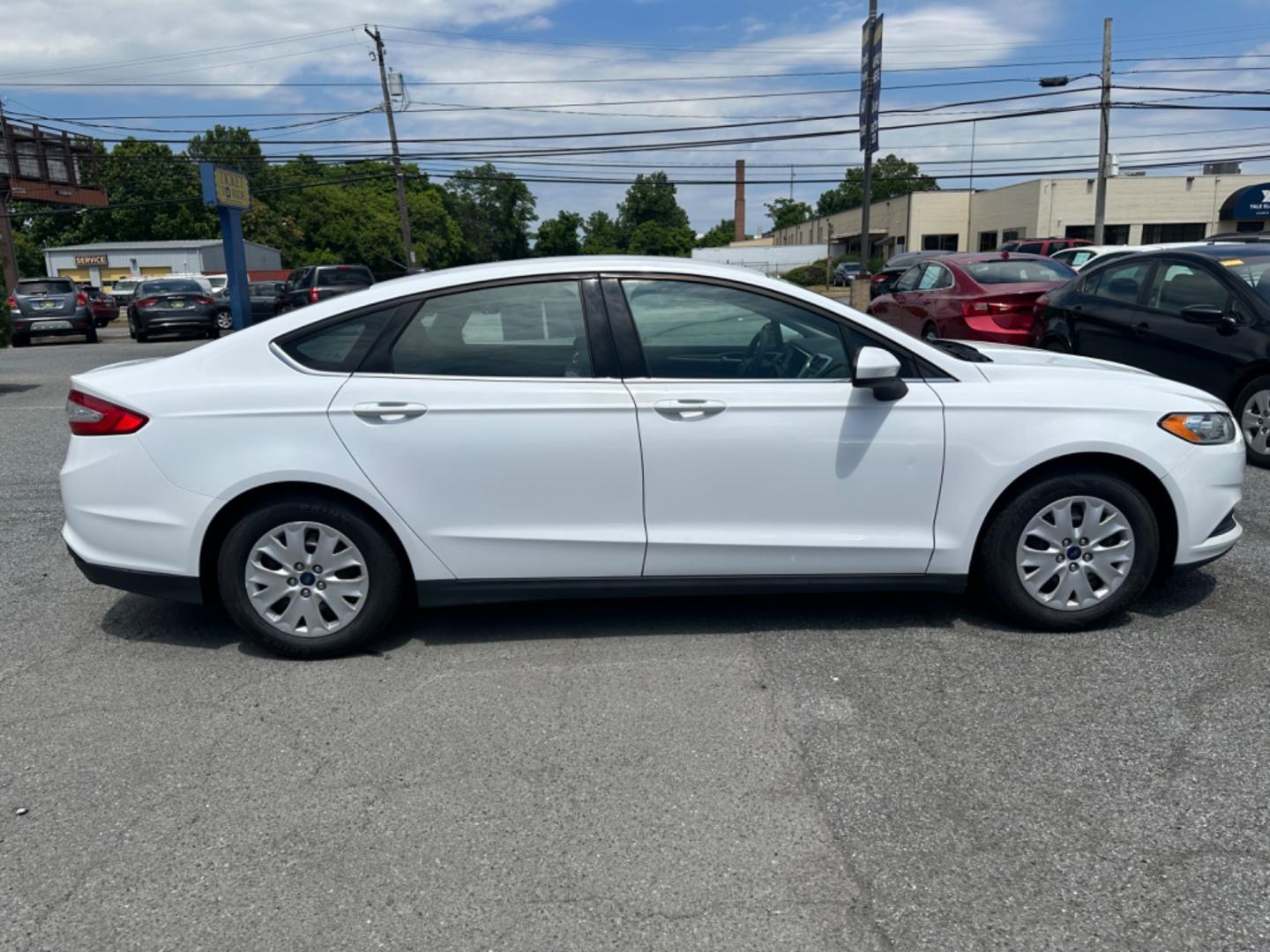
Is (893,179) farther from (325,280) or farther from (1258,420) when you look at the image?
(1258,420)

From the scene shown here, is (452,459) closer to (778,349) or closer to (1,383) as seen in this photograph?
(778,349)

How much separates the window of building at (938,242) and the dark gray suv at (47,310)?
48849 millimetres

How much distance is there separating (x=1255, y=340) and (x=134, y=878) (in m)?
7.76

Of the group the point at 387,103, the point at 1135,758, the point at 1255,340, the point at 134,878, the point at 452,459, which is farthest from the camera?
the point at 387,103

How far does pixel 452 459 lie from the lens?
3.98m

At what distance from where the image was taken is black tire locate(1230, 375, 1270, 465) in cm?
727

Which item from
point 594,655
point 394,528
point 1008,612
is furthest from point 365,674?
point 1008,612

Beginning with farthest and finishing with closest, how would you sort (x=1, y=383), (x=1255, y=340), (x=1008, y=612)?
(x=1, y=383), (x=1255, y=340), (x=1008, y=612)

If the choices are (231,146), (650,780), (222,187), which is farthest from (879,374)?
(231,146)

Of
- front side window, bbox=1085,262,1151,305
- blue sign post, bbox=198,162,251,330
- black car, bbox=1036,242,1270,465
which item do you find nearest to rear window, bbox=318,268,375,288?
blue sign post, bbox=198,162,251,330

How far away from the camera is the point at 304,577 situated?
4051mm

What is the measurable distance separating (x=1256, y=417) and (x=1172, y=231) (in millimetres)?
51333

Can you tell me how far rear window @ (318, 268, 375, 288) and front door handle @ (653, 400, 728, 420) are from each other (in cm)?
2158

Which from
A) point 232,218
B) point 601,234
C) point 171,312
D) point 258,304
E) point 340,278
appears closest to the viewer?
point 232,218
